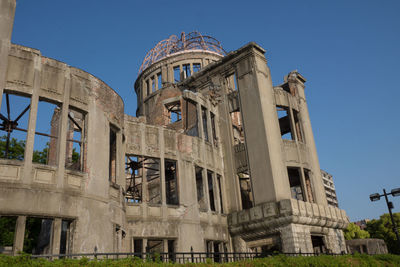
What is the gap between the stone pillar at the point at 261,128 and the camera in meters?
20.8

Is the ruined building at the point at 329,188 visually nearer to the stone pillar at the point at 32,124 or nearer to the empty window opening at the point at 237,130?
the empty window opening at the point at 237,130

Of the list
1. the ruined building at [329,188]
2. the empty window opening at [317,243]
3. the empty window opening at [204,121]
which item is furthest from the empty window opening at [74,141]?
the ruined building at [329,188]

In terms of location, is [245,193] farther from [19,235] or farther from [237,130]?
[19,235]

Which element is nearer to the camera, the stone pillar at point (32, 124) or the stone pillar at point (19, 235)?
the stone pillar at point (19, 235)

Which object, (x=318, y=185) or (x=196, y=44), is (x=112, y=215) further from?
(x=196, y=44)

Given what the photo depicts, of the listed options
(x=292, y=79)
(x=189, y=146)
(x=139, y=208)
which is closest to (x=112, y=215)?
(x=139, y=208)

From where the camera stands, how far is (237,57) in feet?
80.6

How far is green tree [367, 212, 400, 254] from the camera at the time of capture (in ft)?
177

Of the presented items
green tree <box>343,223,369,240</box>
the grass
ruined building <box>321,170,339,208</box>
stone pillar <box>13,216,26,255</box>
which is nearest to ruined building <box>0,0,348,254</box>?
stone pillar <box>13,216,26,255</box>

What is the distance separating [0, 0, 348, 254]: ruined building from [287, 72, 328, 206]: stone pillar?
→ 0.31 feet

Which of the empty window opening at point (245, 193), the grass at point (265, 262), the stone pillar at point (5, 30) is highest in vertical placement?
the stone pillar at point (5, 30)

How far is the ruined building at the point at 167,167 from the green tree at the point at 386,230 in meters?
35.6

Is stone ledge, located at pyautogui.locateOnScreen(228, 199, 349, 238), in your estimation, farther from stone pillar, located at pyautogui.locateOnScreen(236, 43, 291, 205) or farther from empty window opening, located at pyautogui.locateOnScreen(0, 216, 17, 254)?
empty window opening, located at pyautogui.locateOnScreen(0, 216, 17, 254)

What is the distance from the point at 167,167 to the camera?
2416cm
